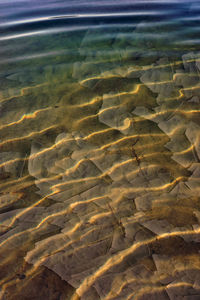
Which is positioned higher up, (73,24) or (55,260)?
Answer: (73,24)

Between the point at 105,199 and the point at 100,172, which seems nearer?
the point at 105,199

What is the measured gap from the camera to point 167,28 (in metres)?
4.53

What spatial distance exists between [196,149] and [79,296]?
1.40 metres

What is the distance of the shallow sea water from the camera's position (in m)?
1.30

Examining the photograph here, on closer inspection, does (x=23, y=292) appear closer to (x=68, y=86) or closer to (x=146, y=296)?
(x=146, y=296)

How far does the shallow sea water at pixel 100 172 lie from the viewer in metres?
1.30

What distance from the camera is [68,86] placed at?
9.55ft

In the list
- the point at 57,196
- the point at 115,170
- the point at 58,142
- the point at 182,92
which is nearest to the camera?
the point at 57,196

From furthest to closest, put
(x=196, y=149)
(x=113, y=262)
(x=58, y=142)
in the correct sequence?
1. (x=58, y=142)
2. (x=196, y=149)
3. (x=113, y=262)

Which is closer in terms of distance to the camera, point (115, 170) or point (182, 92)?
point (115, 170)

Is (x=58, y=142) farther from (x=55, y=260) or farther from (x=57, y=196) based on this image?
(x=55, y=260)

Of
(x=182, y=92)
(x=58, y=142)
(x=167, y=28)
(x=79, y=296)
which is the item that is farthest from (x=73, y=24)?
(x=79, y=296)

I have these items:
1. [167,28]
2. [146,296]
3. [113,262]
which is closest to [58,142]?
[113,262]

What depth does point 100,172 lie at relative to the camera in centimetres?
188
